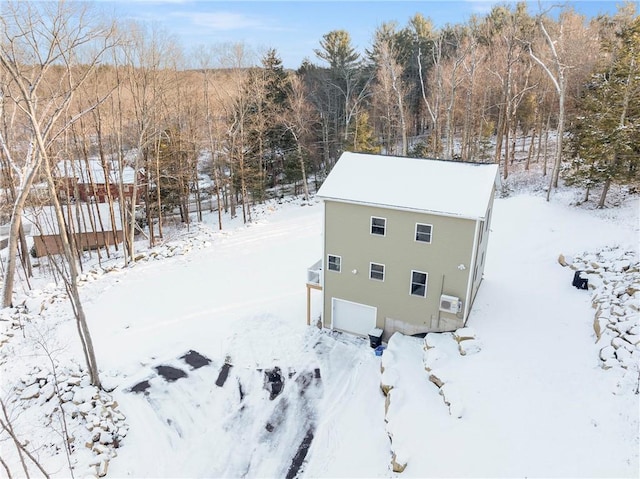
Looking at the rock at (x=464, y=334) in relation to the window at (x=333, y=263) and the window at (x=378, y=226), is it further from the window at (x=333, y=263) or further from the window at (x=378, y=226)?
the window at (x=333, y=263)

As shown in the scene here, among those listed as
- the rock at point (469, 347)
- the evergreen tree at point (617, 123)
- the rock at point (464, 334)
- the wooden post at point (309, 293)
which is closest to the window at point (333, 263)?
the wooden post at point (309, 293)

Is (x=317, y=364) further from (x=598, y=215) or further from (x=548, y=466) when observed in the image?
(x=598, y=215)

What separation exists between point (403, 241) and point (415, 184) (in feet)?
6.39

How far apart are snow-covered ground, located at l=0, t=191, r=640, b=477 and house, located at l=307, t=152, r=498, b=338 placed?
102 centimetres

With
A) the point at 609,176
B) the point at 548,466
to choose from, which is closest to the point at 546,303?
the point at 548,466

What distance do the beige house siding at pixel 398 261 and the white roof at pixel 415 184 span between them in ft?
1.10

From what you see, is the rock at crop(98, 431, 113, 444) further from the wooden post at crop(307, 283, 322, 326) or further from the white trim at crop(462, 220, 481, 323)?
the white trim at crop(462, 220, 481, 323)

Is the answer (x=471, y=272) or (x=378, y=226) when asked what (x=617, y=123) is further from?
(x=378, y=226)

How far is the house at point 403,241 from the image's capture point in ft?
43.1

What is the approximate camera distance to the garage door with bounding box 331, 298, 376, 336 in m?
15.3

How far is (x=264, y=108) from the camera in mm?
30594

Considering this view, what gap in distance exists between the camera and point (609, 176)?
19922mm

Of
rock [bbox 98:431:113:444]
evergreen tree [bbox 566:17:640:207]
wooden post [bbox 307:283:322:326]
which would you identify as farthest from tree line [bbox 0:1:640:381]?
wooden post [bbox 307:283:322:326]

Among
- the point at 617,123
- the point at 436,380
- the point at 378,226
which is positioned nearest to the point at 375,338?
the point at 436,380
